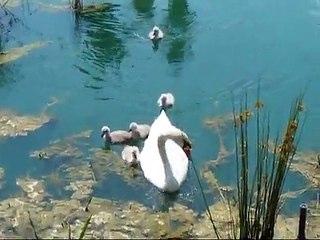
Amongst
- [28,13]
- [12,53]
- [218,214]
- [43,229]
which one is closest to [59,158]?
[43,229]

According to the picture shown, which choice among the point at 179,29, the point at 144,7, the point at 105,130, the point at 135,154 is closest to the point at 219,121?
the point at 135,154

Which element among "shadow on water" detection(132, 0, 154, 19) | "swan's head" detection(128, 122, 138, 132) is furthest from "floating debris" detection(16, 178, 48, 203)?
"shadow on water" detection(132, 0, 154, 19)

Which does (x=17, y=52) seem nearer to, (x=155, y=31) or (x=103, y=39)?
(x=103, y=39)

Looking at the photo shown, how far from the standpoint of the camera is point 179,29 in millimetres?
9766

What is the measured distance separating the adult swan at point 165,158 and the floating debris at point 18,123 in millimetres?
1208

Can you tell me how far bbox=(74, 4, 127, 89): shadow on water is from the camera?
8875mm

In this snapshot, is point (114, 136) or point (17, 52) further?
point (17, 52)

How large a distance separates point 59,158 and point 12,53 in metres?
2.57

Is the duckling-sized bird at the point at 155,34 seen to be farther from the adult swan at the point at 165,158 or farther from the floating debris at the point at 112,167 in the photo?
the floating debris at the point at 112,167

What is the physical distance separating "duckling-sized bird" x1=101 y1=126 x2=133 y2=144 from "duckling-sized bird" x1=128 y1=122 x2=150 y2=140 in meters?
0.05

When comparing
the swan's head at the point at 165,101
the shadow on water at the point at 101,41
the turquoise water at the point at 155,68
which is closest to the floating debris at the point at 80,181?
the turquoise water at the point at 155,68

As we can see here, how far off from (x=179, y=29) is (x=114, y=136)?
2923mm

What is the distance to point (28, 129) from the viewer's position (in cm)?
763

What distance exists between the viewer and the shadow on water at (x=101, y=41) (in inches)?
349
